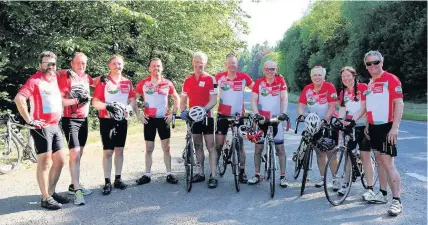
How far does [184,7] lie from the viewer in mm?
12867

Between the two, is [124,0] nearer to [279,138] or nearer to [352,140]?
[279,138]

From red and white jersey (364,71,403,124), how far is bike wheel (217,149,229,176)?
8.20ft

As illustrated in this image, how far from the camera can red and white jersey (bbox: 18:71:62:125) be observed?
504 centimetres

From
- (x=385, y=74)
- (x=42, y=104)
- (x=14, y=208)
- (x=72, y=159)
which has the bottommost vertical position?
(x=14, y=208)

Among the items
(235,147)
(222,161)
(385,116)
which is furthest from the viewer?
(222,161)

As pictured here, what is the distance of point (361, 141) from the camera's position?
18.3ft

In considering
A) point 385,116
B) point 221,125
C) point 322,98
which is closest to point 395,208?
point 385,116

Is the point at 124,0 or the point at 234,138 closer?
the point at 234,138

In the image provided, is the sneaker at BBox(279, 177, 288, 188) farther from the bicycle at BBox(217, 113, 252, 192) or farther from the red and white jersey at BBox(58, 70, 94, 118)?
the red and white jersey at BBox(58, 70, 94, 118)

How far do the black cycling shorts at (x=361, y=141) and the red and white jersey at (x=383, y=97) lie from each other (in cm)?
42

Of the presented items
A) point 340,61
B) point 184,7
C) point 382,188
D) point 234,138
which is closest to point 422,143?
point 382,188

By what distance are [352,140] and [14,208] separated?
15.6ft

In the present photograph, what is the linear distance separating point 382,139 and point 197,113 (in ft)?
8.67

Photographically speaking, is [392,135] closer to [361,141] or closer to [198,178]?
[361,141]
